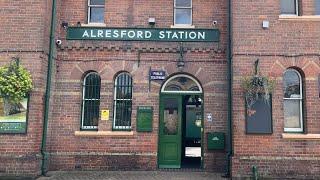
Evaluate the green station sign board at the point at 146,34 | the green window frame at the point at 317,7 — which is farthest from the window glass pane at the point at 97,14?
the green window frame at the point at 317,7

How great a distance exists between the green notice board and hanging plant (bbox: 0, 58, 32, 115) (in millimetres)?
3732

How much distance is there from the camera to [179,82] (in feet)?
Answer: 41.3

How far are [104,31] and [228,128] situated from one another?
5575 mm

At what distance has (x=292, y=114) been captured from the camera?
37.6 ft

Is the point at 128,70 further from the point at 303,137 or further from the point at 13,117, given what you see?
the point at 303,137

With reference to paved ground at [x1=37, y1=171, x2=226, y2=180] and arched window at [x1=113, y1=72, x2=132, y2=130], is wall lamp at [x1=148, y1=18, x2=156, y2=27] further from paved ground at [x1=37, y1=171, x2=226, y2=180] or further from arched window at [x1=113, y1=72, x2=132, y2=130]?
paved ground at [x1=37, y1=171, x2=226, y2=180]

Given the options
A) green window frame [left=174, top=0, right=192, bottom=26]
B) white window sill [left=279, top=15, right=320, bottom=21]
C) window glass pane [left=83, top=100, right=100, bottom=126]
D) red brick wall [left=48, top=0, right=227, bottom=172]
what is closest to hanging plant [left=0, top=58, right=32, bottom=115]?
red brick wall [left=48, top=0, right=227, bottom=172]

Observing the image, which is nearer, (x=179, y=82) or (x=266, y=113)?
(x=266, y=113)

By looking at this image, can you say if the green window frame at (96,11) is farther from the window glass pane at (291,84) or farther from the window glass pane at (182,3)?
the window glass pane at (291,84)

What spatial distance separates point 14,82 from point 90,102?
8.83ft

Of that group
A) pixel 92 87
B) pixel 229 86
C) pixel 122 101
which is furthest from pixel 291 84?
pixel 92 87

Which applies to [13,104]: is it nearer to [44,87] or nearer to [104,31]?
[44,87]

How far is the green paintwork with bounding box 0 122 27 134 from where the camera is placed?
11070mm

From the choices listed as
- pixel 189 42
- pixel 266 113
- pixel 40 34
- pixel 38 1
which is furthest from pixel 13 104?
pixel 266 113
